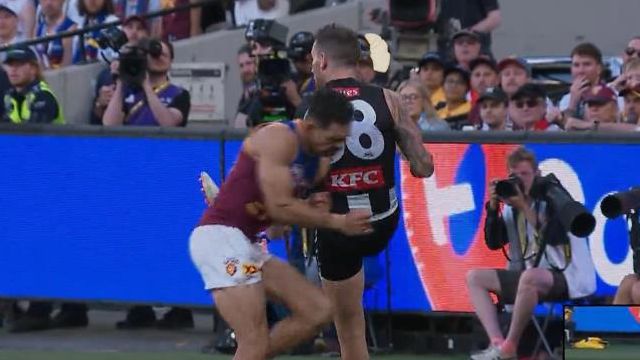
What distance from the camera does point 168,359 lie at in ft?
36.9

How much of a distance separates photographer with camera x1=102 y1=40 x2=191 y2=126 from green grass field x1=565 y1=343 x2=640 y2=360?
393 centimetres

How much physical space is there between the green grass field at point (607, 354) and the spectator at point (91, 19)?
7.24 metres

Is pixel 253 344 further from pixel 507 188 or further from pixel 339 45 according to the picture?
pixel 507 188

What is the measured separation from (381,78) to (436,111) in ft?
1.91

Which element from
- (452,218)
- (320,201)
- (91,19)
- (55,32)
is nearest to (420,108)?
(452,218)

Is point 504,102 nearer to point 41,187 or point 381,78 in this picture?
point 381,78

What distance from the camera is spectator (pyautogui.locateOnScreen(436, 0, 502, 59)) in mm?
14523

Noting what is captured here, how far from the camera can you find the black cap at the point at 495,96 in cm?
1228

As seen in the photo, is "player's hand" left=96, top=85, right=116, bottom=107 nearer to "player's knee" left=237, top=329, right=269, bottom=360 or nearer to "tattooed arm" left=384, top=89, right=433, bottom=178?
"tattooed arm" left=384, top=89, right=433, bottom=178

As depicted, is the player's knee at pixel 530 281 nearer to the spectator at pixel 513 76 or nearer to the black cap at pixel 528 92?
the black cap at pixel 528 92

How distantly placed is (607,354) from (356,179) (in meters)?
2.38

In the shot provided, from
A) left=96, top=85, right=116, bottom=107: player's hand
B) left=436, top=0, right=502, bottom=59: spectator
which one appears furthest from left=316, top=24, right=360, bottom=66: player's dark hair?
left=436, top=0, right=502, bottom=59: spectator

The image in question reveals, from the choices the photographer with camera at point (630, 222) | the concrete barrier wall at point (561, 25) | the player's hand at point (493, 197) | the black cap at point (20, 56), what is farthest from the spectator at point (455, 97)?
the concrete barrier wall at point (561, 25)

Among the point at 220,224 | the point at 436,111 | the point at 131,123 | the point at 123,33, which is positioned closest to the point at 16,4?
the point at 123,33
